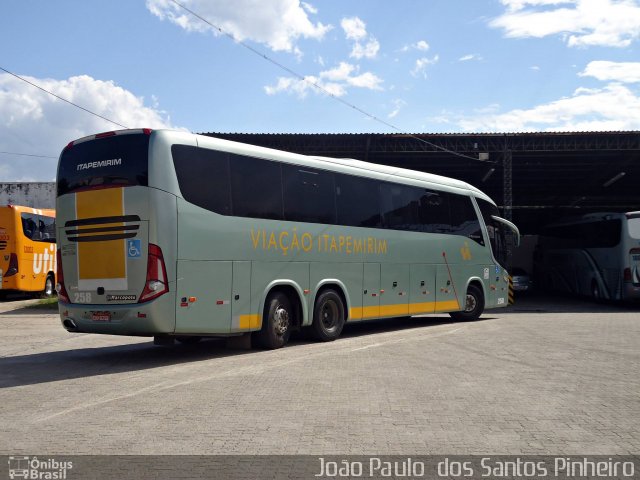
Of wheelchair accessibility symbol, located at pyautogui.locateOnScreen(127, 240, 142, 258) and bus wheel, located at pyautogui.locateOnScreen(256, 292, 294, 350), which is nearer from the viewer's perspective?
wheelchair accessibility symbol, located at pyautogui.locateOnScreen(127, 240, 142, 258)

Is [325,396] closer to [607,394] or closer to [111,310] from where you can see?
[607,394]

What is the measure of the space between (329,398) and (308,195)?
5.88 m

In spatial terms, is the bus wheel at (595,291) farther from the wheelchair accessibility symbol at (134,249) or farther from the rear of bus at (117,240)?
the wheelchair accessibility symbol at (134,249)

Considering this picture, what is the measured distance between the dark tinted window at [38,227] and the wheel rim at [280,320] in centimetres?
1660

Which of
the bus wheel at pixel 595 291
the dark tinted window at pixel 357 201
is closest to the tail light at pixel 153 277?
the dark tinted window at pixel 357 201

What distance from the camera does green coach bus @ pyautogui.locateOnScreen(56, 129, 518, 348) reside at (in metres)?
9.99

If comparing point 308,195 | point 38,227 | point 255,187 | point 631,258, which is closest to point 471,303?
point 308,195

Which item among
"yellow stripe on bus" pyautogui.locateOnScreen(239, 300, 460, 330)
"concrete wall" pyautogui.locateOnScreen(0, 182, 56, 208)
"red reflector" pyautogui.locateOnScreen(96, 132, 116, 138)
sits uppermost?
"concrete wall" pyautogui.locateOnScreen(0, 182, 56, 208)

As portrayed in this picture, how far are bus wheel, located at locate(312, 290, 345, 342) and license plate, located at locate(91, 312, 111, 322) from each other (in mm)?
4082

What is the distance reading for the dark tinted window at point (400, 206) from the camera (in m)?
15.1

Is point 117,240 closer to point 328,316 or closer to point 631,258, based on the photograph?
point 328,316

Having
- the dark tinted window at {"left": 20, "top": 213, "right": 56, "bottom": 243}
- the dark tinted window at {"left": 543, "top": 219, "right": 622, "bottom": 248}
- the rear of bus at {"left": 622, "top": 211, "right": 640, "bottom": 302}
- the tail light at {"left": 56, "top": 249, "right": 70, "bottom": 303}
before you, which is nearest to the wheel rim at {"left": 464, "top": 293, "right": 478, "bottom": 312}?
the rear of bus at {"left": 622, "top": 211, "right": 640, "bottom": 302}

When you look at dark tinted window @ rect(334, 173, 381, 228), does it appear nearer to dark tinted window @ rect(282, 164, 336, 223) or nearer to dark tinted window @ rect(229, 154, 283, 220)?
dark tinted window @ rect(282, 164, 336, 223)

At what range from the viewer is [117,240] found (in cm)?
1013
